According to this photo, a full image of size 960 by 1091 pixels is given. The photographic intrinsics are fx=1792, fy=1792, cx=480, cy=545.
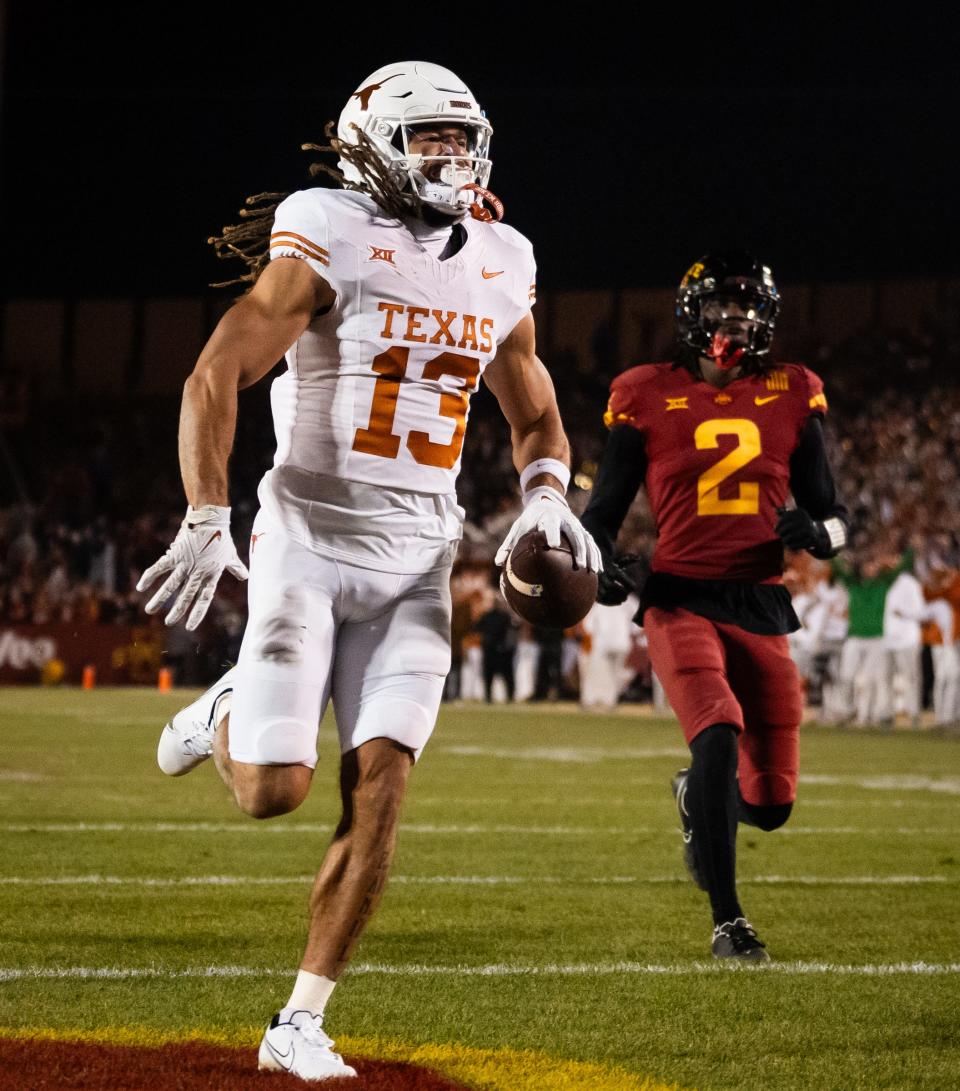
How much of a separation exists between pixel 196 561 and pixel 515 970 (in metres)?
1.69

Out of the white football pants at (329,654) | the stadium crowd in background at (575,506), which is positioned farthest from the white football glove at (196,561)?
the stadium crowd in background at (575,506)

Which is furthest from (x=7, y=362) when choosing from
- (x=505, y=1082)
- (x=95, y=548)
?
(x=505, y=1082)

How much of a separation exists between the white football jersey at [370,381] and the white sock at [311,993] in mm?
864

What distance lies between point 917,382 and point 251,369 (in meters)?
21.7

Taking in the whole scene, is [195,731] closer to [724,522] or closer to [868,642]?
[724,522]

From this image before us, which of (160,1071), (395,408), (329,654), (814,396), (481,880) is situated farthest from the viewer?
(481,880)

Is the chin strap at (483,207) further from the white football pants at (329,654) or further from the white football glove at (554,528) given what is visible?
the white football pants at (329,654)

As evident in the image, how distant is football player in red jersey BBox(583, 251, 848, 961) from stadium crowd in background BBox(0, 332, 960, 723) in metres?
→ 9.18

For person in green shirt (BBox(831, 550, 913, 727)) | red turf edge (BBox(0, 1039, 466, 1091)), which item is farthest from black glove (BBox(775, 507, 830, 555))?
person in green shirt (BBox(831, 550, 913, 727))

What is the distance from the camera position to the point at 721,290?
559 cm

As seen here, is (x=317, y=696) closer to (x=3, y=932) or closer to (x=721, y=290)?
(x=3, y=932)

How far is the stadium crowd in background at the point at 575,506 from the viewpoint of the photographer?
54.8 feet

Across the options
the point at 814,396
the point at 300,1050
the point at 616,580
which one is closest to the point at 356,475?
the point at 300,1050

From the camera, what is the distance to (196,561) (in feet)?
11.7
